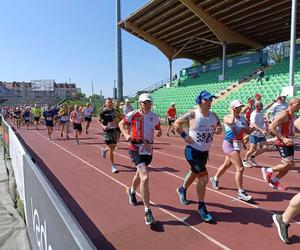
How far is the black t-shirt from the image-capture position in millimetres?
8555

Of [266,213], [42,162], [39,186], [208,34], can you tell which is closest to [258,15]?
Result: [208,34]

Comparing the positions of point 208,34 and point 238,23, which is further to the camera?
point 208,34

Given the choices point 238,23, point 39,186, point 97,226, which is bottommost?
point 97,226

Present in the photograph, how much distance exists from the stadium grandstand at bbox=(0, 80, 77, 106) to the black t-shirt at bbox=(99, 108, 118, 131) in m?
53.6

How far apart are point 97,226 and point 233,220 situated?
2.10 m

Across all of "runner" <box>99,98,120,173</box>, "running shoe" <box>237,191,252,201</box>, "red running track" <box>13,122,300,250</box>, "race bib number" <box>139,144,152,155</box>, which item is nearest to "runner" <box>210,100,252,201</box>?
"running shoe" <box>237,191,252,201</box>

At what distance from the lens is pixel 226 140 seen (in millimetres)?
5953

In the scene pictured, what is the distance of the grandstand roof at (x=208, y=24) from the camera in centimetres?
2545

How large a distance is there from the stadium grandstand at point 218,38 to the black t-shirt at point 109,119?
14.2 metres

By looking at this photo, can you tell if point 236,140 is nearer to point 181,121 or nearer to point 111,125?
point 181,121

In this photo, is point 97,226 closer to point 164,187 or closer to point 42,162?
point 164,187

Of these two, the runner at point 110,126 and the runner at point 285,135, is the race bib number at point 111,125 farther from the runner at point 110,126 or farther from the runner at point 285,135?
the runner at point 285,135

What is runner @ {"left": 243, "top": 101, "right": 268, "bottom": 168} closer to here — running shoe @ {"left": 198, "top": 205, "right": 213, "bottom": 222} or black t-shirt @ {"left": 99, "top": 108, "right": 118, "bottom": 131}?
black t-shirt @ {"left": 99, "top": 108, "right": 118, "bottom": 131}

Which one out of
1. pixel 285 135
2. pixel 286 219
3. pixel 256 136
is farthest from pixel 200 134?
pixel 256 136
